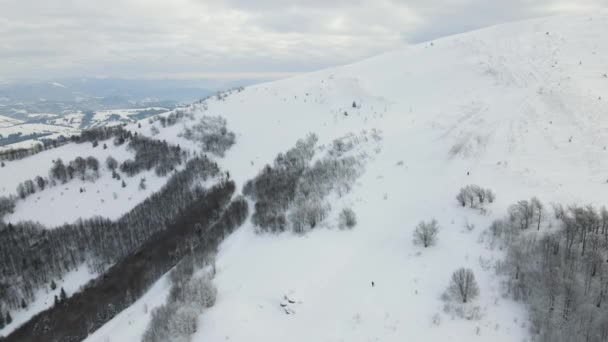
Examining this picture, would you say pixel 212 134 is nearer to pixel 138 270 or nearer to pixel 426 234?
pixel 138 270

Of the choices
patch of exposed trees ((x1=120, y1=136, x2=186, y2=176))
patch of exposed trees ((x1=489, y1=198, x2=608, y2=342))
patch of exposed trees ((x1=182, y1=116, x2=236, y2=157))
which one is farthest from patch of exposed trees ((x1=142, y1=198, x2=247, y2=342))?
patch of exposed trees ((x1=120, y1=136, x2=186, y2=176))

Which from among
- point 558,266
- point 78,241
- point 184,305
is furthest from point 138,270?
point 558,266

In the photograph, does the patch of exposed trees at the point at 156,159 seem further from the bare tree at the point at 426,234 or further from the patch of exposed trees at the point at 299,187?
the bare tree at the point at 426,234

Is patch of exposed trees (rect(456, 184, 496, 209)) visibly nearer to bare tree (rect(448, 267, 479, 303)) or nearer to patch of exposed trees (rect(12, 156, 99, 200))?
bare tree (rect(448, 267, 479, 303))

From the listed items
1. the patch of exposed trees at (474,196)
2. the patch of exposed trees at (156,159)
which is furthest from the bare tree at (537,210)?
the patch of exposed trees at (156,159)

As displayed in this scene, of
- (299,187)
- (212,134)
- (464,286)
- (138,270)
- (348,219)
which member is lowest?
(138,270)

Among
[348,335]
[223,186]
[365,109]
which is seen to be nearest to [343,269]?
[348,335]
